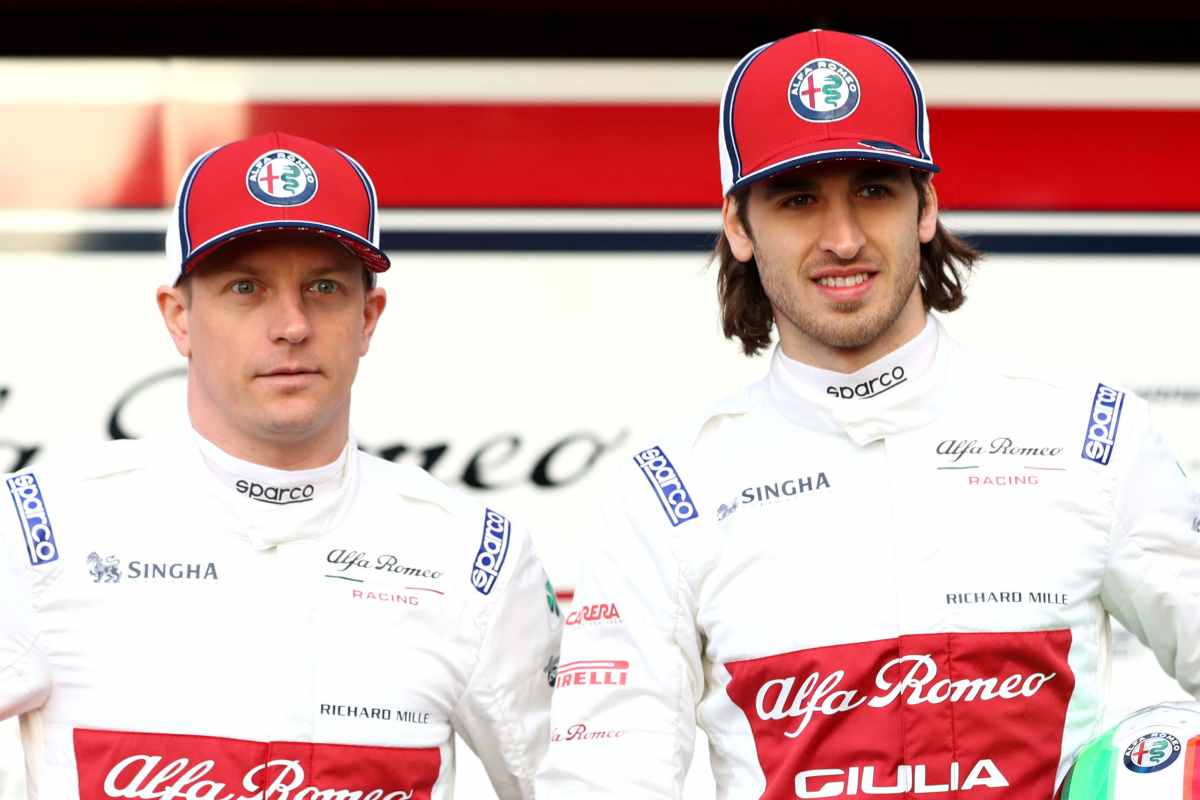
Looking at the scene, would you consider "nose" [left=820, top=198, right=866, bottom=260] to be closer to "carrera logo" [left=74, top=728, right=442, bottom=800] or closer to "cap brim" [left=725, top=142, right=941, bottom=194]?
"cap brim" [left=725, top=142, right=941, bottom=194]

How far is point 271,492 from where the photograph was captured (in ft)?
7.56

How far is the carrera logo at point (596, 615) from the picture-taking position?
2.26m

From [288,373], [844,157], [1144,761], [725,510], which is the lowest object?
[1144,761]

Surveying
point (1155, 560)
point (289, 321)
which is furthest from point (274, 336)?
point (1155, 560)

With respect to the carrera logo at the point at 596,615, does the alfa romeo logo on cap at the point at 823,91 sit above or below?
above

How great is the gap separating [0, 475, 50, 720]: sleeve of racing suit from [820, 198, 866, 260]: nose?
1051 millimetres

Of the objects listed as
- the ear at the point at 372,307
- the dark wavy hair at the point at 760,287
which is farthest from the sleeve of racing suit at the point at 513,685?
the dark wavy hair at the point at 760,287

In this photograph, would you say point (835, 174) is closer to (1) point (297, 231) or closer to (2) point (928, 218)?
(2) point (928, 218)

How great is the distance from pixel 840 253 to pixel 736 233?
0.72 feet

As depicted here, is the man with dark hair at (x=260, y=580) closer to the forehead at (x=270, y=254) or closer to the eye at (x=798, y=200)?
the forehead at (x=270, y=254)

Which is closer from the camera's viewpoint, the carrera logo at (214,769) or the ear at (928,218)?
the carrera logo at (214,769)

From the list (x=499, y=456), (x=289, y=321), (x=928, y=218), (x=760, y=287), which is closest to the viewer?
(x=289, y=321)

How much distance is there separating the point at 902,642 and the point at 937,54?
133cm

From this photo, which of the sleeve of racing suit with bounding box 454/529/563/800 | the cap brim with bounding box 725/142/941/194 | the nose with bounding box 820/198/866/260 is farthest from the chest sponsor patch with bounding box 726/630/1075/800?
the cap brim with bounding box 725/142/941/194
